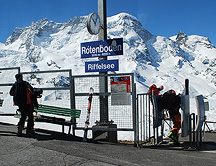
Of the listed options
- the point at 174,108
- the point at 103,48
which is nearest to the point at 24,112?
the point at 103,48

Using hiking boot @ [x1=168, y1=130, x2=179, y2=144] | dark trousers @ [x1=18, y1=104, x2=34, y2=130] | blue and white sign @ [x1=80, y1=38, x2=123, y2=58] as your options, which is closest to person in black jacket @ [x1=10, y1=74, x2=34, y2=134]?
dark trousers @ [x1=18, y1=104, x2=34, y2=130]

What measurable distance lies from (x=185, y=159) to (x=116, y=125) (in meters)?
2.13

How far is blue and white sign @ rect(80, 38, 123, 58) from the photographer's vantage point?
6543mm

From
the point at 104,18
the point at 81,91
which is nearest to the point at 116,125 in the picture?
the point at 81,91

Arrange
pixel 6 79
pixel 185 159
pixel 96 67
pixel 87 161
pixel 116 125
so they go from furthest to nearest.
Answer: pixel 6 79, pixel 96 67, pixel 116 125, pixel 185 159, pixel 87 161

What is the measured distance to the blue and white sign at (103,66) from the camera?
21.5ft

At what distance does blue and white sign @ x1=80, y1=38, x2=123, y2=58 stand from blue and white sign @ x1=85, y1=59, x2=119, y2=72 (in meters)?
0.23

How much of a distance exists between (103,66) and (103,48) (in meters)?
0.54

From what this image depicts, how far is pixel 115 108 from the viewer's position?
614 cm

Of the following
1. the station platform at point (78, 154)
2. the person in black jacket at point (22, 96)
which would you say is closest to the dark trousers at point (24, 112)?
the person in black jacket at point (22, 96)

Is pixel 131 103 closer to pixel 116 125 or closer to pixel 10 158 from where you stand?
pixel 116 125

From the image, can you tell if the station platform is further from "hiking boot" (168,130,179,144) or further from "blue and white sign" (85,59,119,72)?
"blue and white sign" (85,59,119,72)

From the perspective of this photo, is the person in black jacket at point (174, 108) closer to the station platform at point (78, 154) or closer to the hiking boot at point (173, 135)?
the hiking boot at point (173, 135)

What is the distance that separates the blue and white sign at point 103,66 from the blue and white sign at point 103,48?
228 mm
